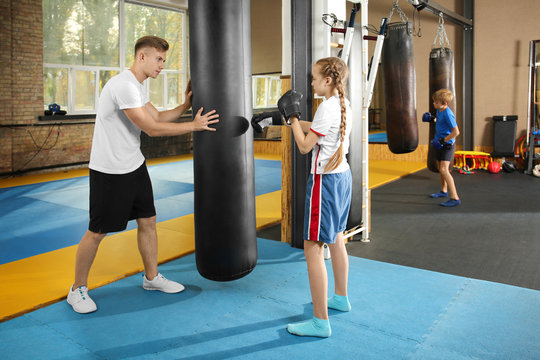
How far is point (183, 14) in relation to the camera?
11039 mm

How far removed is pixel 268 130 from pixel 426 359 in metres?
9.88

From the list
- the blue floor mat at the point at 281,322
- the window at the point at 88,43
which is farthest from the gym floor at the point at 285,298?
the window at the point at 88,43

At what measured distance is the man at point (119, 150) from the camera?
96.0 inches

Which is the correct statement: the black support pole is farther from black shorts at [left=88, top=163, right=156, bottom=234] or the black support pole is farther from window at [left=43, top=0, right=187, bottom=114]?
black shorts at [left=88, top=163, right=156, bottom=234]

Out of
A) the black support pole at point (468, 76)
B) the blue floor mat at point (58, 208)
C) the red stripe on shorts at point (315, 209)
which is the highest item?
the black support pole at point (468, 76)

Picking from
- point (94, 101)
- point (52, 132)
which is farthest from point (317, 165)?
point (94, 101)

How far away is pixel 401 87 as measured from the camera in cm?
464

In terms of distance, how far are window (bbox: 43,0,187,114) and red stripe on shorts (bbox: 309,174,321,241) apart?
7.71 meters

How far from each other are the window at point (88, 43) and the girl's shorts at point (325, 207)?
7.73m

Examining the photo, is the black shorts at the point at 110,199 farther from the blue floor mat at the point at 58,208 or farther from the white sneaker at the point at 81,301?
the blue floor mat at the point at 58,208

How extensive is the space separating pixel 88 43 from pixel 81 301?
7659 mm

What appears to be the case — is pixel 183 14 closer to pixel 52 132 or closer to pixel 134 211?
pixel 52 132

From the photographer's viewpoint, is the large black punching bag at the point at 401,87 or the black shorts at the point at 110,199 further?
the large black punching bag at the point at 401,87

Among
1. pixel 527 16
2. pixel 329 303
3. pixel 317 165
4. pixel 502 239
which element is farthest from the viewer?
pixel 527 16
